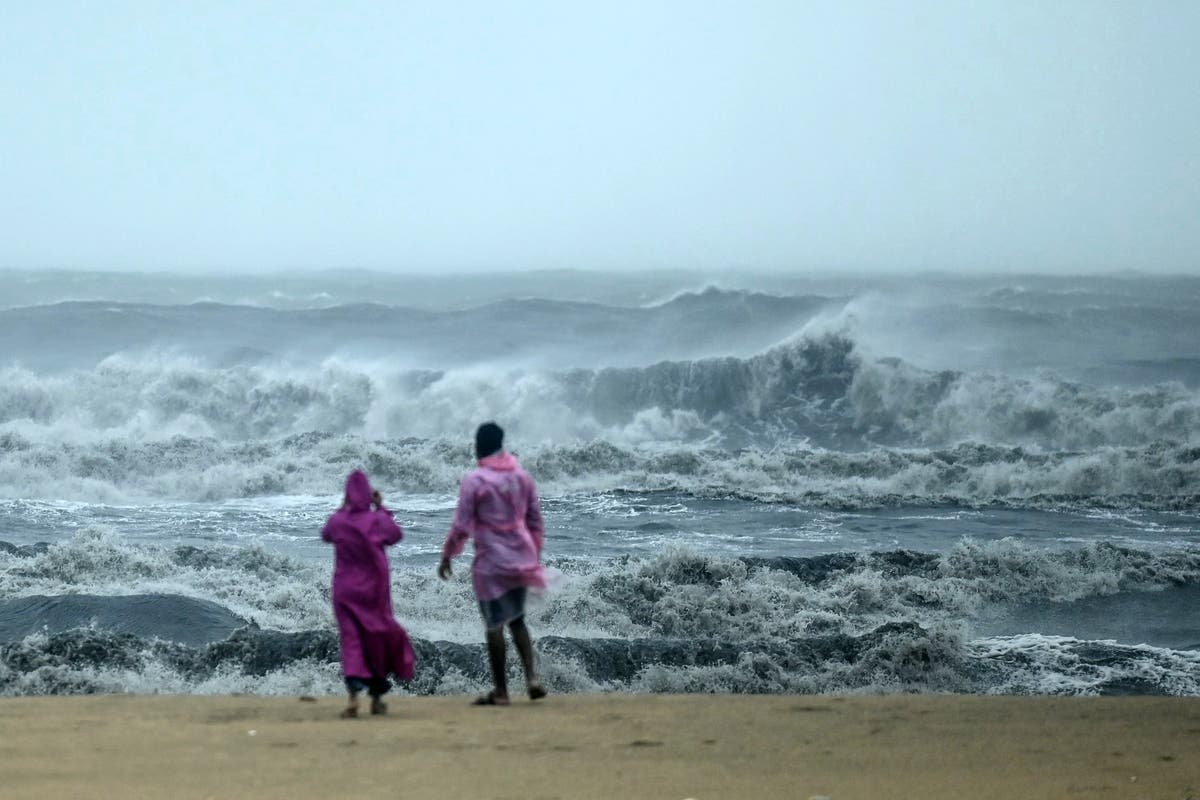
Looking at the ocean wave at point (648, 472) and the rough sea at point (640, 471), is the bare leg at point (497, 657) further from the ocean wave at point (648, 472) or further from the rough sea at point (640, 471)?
the ocean wave at point (648, 472)

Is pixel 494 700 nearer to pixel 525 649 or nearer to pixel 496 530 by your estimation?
pixel 525 649

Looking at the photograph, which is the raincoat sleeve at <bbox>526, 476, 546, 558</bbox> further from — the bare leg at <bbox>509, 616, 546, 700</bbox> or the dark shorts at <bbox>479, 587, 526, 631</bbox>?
the bare leg at <bbox>509, 616, 546, 700</bbox>

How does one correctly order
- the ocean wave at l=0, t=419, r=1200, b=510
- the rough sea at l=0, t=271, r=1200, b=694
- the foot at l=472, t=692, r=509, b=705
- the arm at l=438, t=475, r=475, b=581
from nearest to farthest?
the arm at l=438, t=475, r=475, b=581 < the foot at l=472, t=692, r=509, b=705 < the rough sea at l=0, t=271, r=1200, b=694 < the ocean wave at l=0, t=419, r=1200, b=510

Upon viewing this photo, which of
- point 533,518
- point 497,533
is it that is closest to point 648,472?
point 533,518

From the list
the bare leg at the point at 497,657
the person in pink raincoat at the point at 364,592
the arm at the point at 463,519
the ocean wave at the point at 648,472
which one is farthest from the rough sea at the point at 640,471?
the person in pink raincoat at the point at 364,592

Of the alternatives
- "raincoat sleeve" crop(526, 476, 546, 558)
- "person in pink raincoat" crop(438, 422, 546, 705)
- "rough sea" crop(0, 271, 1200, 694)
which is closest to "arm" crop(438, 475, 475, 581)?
"person in pink raincoat" crop(438, 422, 546, 705)

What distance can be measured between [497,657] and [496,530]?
2.05 ft

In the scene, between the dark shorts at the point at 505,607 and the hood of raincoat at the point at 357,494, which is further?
the dark shorts at the point at 505,607

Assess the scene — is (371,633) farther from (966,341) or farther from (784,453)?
(966,341)

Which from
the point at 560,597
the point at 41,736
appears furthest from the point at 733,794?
the point at 560,597

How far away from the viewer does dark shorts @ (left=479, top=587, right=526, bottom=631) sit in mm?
6742

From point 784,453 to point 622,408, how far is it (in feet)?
21.7

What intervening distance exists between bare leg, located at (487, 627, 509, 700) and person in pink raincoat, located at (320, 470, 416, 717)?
0.44 m

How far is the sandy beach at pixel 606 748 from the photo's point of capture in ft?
16.4
